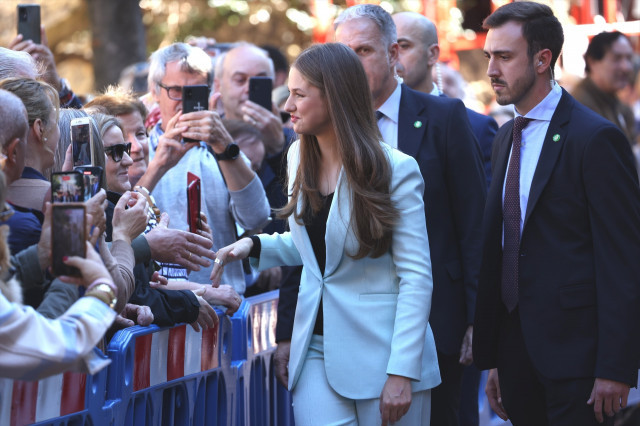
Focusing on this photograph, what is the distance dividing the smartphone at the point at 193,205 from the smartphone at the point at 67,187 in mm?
1472

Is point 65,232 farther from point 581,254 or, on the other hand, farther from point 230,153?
point 230,153

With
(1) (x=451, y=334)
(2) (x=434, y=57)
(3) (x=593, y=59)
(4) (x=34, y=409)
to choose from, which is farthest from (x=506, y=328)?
(3) (x=593, y=59)

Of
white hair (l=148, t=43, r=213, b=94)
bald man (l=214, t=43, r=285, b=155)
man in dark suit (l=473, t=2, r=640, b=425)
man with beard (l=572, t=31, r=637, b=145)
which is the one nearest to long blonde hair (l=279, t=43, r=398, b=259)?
man in dark suit (l=473, t=2, r=640, b=425)

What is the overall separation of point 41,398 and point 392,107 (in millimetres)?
2308

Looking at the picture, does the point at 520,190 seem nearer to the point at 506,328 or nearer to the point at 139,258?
the point at 506,328

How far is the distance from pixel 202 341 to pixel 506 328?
4.64 feet

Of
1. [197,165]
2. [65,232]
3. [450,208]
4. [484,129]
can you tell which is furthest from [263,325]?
[65,232]

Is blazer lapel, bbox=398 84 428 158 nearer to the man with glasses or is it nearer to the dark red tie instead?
the dark red tie

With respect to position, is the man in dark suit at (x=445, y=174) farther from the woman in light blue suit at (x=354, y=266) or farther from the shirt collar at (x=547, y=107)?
the woman in light blue suit at (x=354, y=266)

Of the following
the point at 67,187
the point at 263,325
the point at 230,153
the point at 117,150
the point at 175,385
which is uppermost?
the point at 67,187

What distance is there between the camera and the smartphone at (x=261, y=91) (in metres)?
6.20

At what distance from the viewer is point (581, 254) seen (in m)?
4.02

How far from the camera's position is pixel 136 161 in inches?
211

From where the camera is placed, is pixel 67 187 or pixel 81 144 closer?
pixel 67 187
